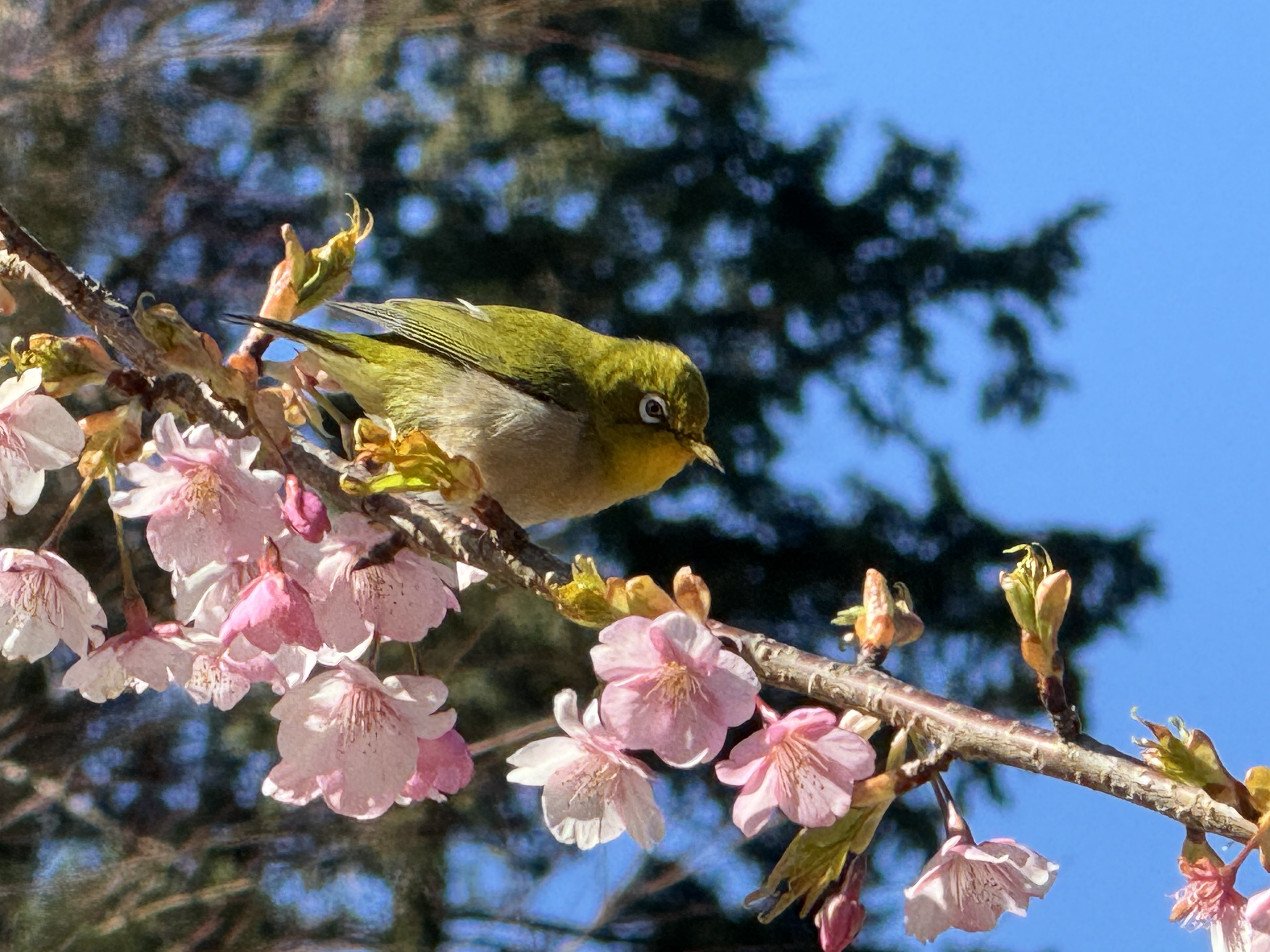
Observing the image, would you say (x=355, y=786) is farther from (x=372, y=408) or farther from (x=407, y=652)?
(x=407, y=652)

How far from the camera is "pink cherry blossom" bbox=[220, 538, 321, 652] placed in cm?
57

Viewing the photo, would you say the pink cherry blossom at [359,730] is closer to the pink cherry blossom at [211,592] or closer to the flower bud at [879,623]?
the pink cherry blossom at [211,592]

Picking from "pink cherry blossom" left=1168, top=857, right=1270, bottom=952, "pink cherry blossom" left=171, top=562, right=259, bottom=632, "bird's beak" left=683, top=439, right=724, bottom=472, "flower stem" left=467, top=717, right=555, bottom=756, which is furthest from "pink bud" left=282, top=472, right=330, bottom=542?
"flower stem" left=467, top=717, right=555, bottom=756

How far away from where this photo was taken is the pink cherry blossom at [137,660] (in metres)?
0.67

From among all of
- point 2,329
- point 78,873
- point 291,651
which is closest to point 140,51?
point 2,329

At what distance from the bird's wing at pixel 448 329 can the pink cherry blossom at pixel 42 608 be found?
0.38m

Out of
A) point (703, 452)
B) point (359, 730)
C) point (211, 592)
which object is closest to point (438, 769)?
point (359, 730)

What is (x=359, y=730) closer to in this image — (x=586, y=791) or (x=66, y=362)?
(x=586, y=791)

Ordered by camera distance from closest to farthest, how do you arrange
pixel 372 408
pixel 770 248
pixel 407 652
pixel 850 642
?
pixel 850 642, pixel 372 408, pixel 407 652, pixel 770 248

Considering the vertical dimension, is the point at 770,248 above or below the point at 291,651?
below

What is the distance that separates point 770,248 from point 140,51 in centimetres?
143

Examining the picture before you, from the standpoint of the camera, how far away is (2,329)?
7.22ft

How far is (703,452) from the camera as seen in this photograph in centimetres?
108

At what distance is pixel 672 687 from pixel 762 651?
0.04m
